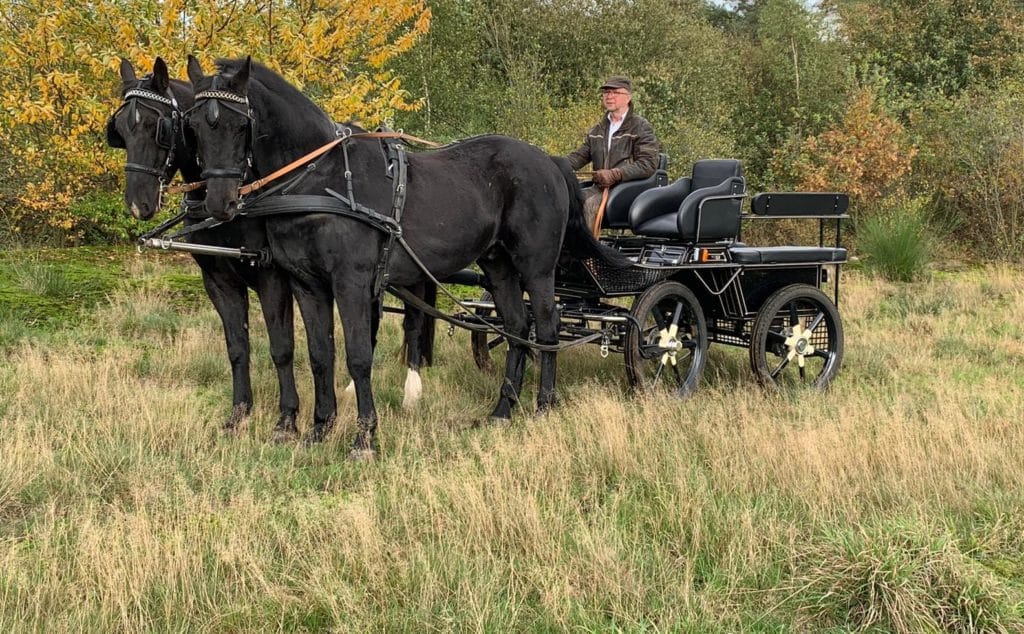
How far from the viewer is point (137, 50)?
7297mm

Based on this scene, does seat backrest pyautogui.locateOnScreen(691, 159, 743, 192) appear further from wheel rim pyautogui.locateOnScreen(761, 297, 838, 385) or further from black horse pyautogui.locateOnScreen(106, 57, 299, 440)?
black horse pyautogui.locateOnScreen(106, 57, 299, 440)

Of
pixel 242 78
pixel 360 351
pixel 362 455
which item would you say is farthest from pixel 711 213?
pixel 242 78

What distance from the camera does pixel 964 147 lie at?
1309cm

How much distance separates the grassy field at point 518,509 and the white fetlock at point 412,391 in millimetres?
171

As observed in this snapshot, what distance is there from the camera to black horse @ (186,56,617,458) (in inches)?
160

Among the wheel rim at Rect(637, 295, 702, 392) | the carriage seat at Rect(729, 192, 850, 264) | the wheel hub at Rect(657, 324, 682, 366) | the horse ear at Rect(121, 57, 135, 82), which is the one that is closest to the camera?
the horse ear at Rect(121, 57, 135, 82)

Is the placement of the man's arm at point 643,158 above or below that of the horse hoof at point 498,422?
above

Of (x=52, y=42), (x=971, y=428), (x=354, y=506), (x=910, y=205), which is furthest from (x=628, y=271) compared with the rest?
(x=910, y=205)

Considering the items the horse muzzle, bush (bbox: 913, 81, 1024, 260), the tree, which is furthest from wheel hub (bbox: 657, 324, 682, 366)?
the tree

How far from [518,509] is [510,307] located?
241cm

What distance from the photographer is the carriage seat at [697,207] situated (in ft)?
18.5

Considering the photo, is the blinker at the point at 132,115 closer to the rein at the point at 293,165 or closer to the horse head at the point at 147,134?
the horse head at the point at 147,134

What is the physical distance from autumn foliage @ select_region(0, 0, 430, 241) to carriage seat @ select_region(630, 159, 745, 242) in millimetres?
3907

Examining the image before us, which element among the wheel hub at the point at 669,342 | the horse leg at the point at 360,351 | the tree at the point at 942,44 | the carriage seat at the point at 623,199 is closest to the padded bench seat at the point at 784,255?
the wheel hub at the point at 669,342
